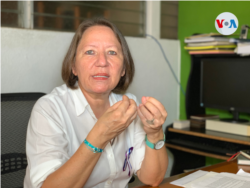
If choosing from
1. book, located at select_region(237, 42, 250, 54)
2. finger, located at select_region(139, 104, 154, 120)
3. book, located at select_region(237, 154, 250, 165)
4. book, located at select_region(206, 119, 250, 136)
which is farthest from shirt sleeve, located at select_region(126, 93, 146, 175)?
book, located at select_region(237, 42, 250, 54)

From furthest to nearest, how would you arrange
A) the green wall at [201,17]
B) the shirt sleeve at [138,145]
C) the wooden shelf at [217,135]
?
the green wall at [201,17], the wooden shelf at [217,135], the shirt sleeve at [138,145]

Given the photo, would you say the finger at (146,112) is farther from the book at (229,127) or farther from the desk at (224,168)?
the book at (229,127)

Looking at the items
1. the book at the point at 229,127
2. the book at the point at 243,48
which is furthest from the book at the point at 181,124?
the book at the point at 243,48

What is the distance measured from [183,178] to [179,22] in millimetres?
1870

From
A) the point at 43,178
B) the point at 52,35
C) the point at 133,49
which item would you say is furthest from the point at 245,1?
the point at 43,178

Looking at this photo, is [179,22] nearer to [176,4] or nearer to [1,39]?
[176,4]

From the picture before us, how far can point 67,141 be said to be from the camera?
1099 mm

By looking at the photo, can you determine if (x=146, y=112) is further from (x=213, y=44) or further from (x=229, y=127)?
(x=213, y=44)

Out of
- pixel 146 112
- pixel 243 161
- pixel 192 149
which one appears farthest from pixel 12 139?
pixel 192 149

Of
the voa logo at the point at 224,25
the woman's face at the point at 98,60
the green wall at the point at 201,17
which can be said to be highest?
the green wall at the point at 201,17

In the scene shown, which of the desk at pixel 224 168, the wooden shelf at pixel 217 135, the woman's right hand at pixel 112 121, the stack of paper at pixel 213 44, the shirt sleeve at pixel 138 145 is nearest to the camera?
the woman's right hand at pixel 112 121

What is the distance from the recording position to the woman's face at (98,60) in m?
1.19

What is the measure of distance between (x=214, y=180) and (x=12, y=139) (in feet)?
2.71

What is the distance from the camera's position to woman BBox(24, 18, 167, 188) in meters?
0.97
